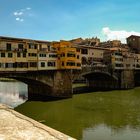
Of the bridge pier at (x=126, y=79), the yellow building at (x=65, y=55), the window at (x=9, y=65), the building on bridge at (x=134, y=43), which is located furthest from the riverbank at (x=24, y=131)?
the building on bridge at (x=134, y=43)

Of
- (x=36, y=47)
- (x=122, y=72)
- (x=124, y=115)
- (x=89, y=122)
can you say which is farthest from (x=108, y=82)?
(x=89, y=122)

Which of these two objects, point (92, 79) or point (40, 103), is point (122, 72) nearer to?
point (92, 79)

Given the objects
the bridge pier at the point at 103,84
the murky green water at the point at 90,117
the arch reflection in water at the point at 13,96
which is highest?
the bridge pier at the point at 103,84

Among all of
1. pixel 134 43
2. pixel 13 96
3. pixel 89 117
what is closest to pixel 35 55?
pixel 13 96

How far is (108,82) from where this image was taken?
68.4m

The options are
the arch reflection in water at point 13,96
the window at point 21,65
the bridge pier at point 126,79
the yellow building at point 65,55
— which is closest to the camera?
the window at point 21,65

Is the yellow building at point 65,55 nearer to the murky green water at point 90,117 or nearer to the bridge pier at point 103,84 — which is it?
the murky green water at point 90,117

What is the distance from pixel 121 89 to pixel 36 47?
29.2m

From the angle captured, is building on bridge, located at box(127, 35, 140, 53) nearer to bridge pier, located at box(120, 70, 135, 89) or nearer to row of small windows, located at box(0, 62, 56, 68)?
bridge pier, located at box(120, 70, 135, 89)

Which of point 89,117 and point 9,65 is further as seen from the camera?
point 9,65

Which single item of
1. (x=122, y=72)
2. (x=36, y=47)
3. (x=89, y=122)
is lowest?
(x=89, y=122)

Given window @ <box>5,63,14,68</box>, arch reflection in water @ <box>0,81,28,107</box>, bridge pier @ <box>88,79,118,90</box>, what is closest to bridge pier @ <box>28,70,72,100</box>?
arch reflection in water @ <box>0,81,28,107</box>

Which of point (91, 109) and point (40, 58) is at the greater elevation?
point (40, 58)

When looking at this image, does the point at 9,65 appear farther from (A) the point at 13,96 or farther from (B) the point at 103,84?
(B) the point at 103,84
